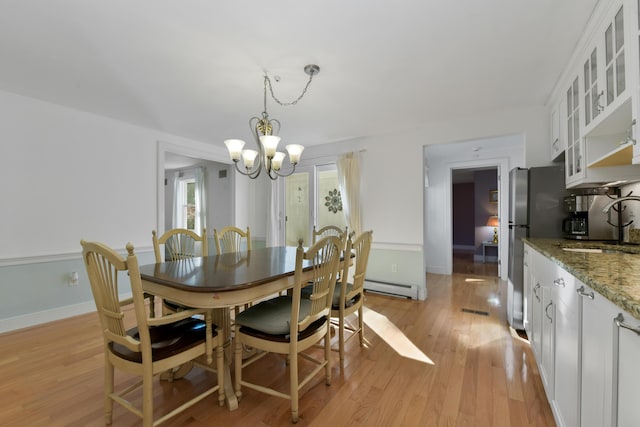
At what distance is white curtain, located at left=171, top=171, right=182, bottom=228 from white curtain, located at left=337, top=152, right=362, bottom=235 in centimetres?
A: 441

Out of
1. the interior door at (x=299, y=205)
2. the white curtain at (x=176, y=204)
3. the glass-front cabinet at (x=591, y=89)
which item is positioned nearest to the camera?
the glass-front cabinet at (x=591, y=89)

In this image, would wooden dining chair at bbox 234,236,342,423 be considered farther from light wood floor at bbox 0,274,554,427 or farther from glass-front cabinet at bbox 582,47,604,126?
glass-front cabinet at bbox 582,47,604,126

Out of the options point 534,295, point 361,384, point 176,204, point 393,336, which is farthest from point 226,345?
point 176,204

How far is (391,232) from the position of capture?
13.1 feet

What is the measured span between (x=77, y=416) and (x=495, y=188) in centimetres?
833

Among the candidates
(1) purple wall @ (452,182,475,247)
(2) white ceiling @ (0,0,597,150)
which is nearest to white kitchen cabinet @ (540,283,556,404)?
(2) white ceiling @ (0,0,597,150)

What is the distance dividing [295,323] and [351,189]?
2919mm

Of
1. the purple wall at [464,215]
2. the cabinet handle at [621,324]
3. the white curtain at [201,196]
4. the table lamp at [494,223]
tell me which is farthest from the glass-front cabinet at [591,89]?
the purple wall at [464,215]

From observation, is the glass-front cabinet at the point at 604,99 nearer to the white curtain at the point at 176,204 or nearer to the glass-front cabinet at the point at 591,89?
the glass-front cabinet at the point at 591,89

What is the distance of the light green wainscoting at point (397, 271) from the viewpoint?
372 cm

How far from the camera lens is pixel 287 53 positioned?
2.06 m

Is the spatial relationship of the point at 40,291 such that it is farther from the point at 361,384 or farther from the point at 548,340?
the point at 548,340

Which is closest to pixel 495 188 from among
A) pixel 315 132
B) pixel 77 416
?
pixel 315 132

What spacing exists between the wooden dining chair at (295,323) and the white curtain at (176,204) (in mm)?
5631
